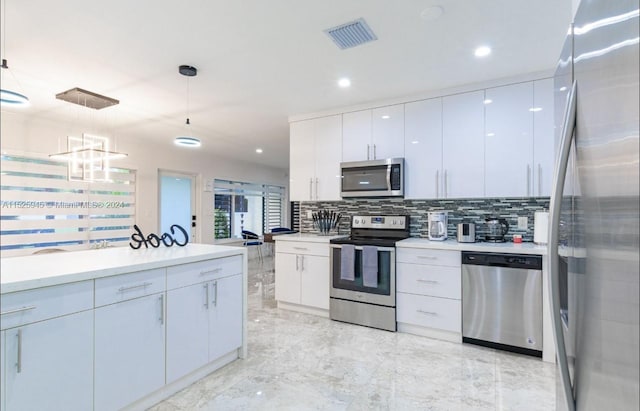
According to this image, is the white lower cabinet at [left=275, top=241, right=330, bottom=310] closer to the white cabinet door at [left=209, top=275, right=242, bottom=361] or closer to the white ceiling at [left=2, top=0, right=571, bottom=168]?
the white cabinet door at [left=209, top=275, right=242, bottom=361]

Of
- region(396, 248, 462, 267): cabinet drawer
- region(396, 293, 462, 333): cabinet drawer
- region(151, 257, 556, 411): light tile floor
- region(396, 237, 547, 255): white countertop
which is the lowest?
region(151, 257, 556, 411): light tile floor

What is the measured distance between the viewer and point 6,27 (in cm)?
228

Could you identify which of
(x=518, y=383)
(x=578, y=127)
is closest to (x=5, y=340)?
(x=578, y=127)

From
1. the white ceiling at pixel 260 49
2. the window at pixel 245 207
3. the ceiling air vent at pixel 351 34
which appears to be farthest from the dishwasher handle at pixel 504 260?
the window at pixel 245 207

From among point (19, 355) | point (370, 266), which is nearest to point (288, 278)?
point (370, 266)

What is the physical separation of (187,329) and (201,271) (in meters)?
0.39

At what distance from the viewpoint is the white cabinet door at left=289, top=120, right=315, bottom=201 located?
4.21m

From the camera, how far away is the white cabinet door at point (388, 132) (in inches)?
143

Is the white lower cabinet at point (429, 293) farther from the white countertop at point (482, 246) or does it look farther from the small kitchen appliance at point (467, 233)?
the small kitchen appliance at point (467, 233)

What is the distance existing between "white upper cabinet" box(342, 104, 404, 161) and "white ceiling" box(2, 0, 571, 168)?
0.18 meters

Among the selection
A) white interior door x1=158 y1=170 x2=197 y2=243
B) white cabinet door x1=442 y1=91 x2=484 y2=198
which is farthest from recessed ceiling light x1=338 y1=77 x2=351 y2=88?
white interior door x1=158 y1=170 x2=197 y2=243

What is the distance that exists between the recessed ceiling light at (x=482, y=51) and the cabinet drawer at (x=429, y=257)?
169 centimetres

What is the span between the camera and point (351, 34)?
2367 millimetres

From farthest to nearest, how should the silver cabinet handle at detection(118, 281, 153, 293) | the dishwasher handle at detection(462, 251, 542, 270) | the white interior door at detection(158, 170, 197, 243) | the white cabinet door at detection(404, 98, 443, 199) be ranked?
1. the white interior door at detection(158, 170, 197, 243)
2. the white cabinet door at detection(404, 98, 443, 199)
3. the dishwasher handle at detection(462, 251, 542, 270)
4. the silver cabinet handle at detection(118, 281, 153, 293)
